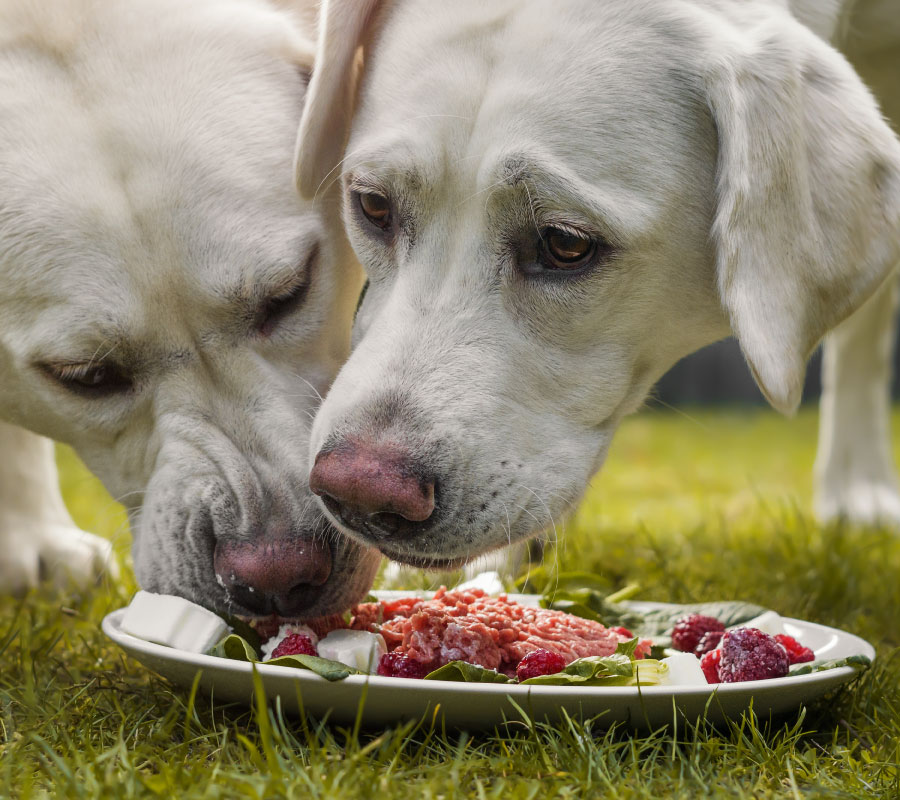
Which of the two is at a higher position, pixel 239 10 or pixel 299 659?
pixel 239 10

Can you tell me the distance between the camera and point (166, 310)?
293 cm

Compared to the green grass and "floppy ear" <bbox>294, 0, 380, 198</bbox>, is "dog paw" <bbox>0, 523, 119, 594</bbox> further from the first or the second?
"floppy ear" <bbox>294, 0, 380, 198</bbox>

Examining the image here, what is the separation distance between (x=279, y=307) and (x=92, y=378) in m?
0.52

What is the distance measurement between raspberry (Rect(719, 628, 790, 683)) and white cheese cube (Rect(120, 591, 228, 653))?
1.16 meters

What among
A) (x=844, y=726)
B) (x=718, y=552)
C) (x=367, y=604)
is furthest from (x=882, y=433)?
(x=367, y=604)

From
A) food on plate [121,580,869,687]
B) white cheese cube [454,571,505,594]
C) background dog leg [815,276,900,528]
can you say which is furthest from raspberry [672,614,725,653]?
background dog leg [815,276,900,528]

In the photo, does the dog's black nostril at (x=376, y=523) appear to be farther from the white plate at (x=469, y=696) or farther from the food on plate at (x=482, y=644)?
the white plate at (x=469, y=696)

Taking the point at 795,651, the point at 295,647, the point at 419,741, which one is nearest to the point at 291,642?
the point at 295,647

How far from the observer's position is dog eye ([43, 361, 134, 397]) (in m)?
2.96

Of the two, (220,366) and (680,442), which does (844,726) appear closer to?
(220,366)

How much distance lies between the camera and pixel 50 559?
4.19 m

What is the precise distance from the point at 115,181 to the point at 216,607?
3.62ft

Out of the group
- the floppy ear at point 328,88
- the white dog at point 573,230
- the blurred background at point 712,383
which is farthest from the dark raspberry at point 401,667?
the blurred background at point 712,383

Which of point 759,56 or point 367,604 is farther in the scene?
point 367,604
